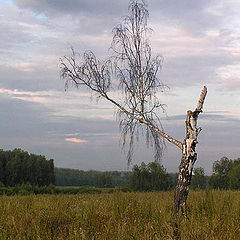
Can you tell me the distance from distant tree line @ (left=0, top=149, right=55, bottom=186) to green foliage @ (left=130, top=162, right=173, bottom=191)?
246 inches

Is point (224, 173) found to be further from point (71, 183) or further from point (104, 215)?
point (104, 215)

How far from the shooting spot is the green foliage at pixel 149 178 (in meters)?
19.4

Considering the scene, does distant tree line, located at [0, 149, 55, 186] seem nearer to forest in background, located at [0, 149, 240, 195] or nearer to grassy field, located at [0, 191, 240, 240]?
forest in background, located at [0, 149, 240, 195]

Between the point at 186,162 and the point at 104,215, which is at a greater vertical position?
the point at 186,162

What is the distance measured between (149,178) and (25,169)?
30.1 ft

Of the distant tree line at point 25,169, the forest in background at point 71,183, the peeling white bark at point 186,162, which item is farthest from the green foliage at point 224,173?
the peeling white bark at point 186,162

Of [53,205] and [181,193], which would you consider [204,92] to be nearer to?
[181,193]

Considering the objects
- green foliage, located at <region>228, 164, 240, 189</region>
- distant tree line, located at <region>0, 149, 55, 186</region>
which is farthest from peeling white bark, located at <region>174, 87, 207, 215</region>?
green foliage, located at <region>228, 164, 240, 189</region>

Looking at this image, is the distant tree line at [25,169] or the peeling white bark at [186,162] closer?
the peeling white bark at [186,162]

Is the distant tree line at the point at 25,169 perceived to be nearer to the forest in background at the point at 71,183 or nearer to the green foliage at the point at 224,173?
the forest in background at the point at 71,183

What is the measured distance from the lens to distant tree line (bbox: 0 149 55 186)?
77.7ft

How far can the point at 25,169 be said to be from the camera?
24.4 m

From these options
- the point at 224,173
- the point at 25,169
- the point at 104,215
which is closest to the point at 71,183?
the point at 25,169

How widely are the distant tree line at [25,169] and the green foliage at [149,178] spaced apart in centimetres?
626
